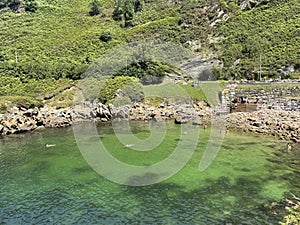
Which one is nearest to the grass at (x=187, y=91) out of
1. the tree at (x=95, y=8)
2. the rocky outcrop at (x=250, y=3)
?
the rocky outcrop at (x=250, y=3)

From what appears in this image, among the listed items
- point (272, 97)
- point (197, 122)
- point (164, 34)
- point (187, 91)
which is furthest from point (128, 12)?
point (197, 122)

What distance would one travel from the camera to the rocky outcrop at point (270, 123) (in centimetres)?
4712

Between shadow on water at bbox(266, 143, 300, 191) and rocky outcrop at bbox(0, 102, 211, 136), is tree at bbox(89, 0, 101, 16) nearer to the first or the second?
rocky outcrop at bbox(0, 102, 211, 136)

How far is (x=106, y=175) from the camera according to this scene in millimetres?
32969

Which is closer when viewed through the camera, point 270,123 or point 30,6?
point 270,123

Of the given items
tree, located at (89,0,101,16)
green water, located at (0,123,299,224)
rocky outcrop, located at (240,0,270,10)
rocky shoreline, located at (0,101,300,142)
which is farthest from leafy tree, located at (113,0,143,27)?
green water, located at (0,123,299,224)

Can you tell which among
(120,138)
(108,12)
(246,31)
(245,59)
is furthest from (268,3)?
(120,138)

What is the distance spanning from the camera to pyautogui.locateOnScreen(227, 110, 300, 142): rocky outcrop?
47.1m

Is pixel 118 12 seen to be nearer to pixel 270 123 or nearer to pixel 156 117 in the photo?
pixel 156 117

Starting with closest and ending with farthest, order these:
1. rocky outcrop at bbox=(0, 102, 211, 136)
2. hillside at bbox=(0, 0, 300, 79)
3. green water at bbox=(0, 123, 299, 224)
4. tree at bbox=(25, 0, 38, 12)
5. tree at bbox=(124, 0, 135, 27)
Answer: green water at bbox=(0, 123, 299, 224) < rocky outcrop at bbox=(0, 102, 211, 136) < hillside at bbox=(0, 0, 300, 79) < tree at bbox=(124, 0, 135, 27) < tree at bbox=(25, 0, 38, 12)

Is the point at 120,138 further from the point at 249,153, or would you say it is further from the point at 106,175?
the point at 249,153

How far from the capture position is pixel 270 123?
169 ft

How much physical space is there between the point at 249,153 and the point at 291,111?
22910 millimetres

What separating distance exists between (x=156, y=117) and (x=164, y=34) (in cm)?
5863
